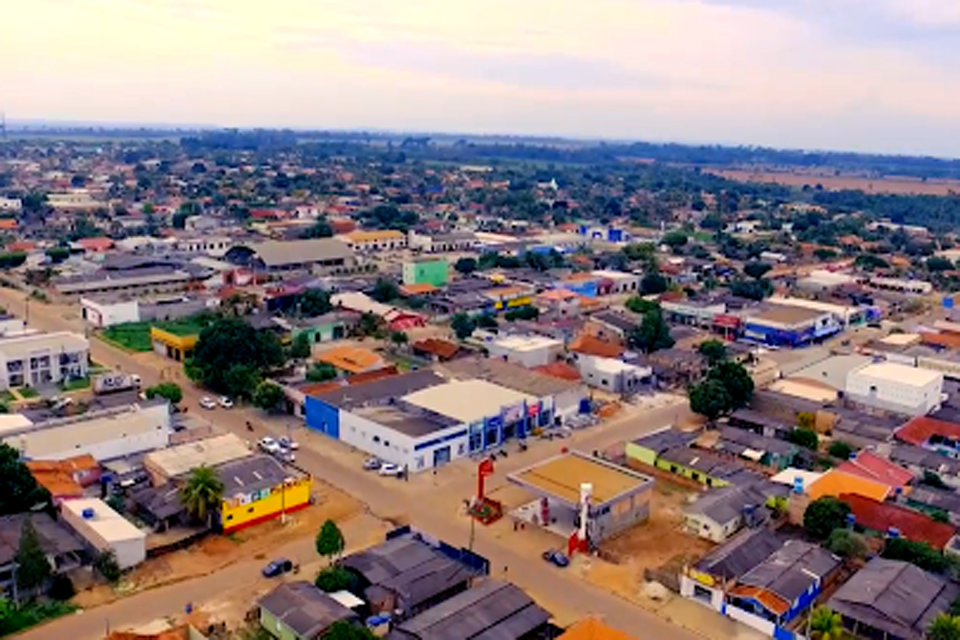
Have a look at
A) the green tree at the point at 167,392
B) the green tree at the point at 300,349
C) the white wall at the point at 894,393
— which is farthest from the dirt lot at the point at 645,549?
the green tree at the point at 300,349

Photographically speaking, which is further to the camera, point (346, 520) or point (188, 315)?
point (188, 315)

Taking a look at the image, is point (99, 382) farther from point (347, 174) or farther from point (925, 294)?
point (347, 174)

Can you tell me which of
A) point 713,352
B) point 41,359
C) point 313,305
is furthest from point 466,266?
point 41,359

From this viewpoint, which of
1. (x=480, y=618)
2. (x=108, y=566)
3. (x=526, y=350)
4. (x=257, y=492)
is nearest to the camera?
(x=480, y=618)

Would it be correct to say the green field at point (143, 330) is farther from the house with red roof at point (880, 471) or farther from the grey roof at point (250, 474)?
the house with red roof at point (880, 471)

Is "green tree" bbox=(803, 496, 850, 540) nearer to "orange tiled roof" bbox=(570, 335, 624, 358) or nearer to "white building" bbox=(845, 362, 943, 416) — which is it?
"white building" bbox=(845, 362, 943, 416)

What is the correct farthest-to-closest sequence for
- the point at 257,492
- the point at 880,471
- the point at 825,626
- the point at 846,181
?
the point at 846,181
the point at 880,471
the point at 257,492
the point at 825,626

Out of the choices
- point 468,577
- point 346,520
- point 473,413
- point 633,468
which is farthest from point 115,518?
point 633,468

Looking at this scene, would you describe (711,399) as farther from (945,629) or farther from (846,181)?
(846,181)
